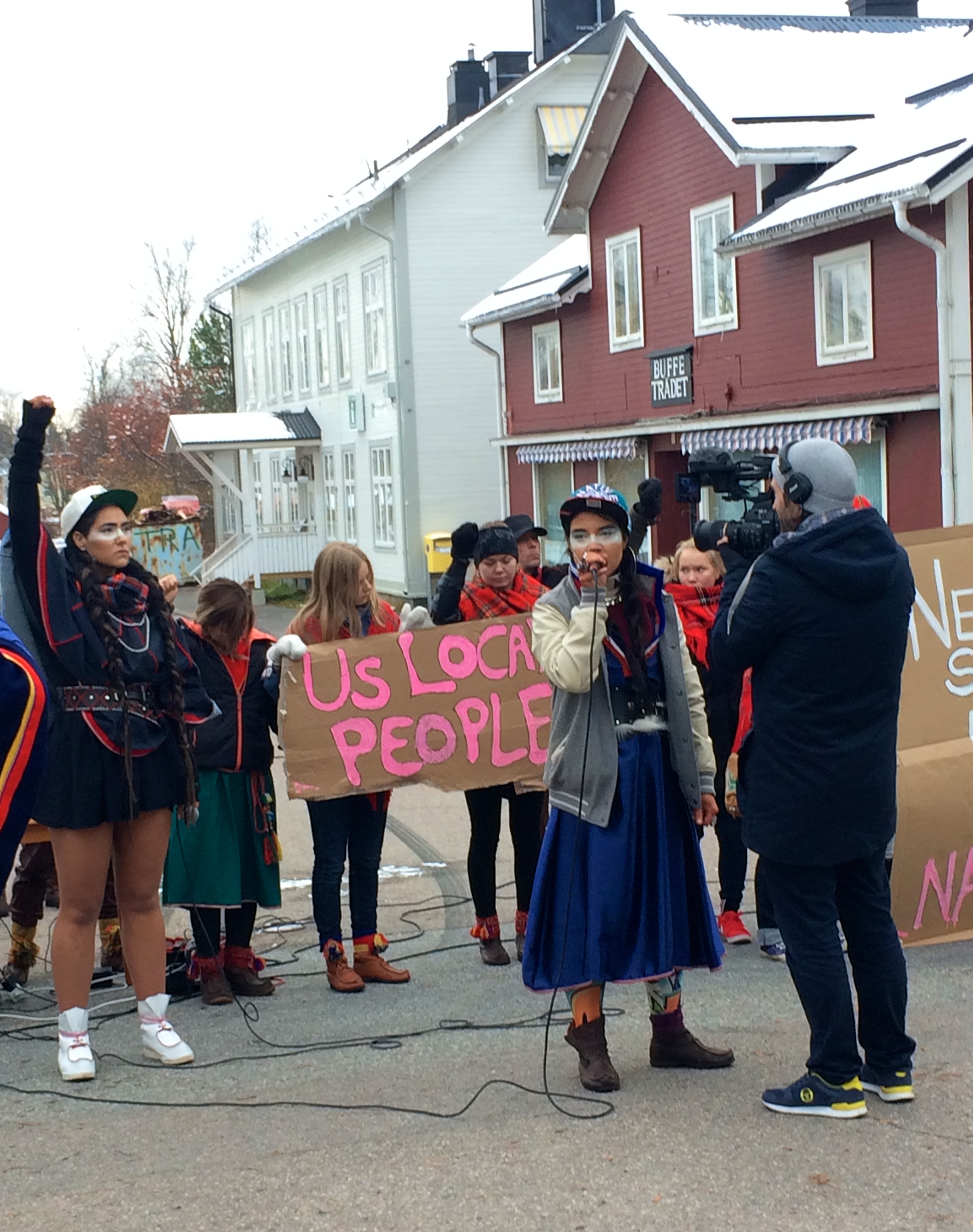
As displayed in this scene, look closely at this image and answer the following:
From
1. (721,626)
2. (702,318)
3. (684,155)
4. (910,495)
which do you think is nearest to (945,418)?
(910,495)

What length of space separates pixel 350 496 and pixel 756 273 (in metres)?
16.7

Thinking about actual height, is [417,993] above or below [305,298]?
below

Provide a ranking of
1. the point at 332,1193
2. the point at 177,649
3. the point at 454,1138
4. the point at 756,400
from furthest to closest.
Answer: the point at 756,400 < the point at 177,649 < the point at 454,1138 < the point at 332,1193

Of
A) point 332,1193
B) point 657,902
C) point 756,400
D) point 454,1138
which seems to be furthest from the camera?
point 756,400

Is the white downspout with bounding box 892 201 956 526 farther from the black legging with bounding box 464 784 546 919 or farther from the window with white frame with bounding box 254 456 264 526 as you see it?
the window with white frame with bounding box 254 456 264 526

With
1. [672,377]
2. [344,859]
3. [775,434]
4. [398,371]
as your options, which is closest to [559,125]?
[398,371]

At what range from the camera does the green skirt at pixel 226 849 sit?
6.11 m

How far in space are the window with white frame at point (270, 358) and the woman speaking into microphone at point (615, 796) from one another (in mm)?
35964

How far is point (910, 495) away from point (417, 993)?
11.5 metres

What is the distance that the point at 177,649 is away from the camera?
5426 mm

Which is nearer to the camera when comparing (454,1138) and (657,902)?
(454,1138)

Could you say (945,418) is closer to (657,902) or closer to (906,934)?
(906,934)

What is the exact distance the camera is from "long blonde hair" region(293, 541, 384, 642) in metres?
6.41

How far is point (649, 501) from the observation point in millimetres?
5266
